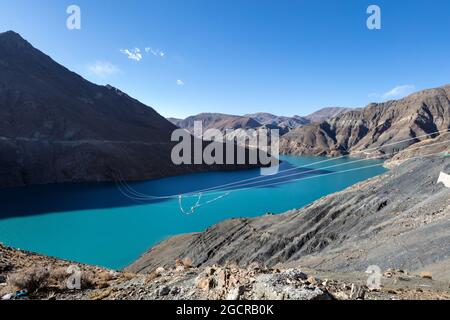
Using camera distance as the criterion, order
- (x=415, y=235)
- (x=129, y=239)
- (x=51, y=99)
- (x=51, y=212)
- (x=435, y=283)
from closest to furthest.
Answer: (x=435, y=283) → (x=415, y=235) → (x=129, y=239) → (x=51, y=212) → (x=51, y=99)

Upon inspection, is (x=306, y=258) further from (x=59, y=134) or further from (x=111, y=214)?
(x=59, y=134)

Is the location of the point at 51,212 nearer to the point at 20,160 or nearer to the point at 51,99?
the point at 20,160

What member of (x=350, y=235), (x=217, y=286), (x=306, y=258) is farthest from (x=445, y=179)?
(x=217, y=286)

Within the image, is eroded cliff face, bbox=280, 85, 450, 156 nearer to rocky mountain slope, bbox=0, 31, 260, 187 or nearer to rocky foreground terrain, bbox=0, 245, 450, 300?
rocky mountain slope, bbox=0, 31, 260, 187

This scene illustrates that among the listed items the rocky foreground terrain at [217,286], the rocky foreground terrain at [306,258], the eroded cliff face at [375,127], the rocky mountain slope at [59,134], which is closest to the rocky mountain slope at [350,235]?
the rocky foreground terrain at [306,258]

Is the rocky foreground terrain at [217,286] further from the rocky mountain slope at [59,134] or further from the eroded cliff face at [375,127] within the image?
the eroded cliff face at [375,127]

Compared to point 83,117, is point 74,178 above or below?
below
